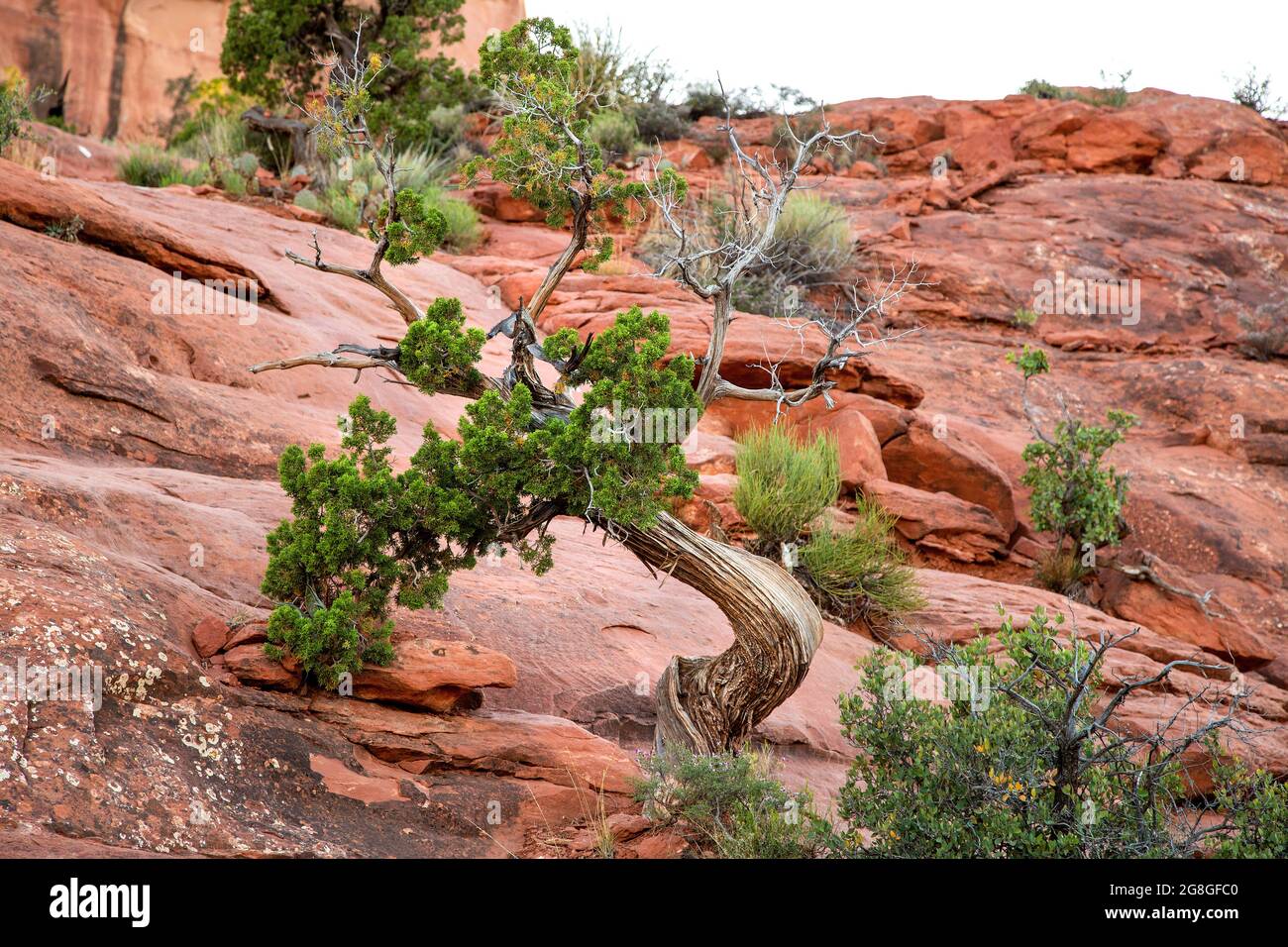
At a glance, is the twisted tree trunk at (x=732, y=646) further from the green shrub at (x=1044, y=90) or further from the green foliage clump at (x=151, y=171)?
the green shrub at (x=1044, y=90)

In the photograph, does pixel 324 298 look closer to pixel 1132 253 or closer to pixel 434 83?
pixel 434 83

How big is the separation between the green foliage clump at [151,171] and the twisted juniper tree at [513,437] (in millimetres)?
10838

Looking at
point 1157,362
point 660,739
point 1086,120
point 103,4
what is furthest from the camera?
point 103,4

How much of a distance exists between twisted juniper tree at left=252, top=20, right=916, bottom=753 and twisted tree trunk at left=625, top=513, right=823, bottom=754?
0.02 meters

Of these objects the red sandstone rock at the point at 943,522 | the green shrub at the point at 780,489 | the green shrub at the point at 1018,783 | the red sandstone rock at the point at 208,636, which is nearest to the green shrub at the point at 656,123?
the red sandstone rock at the point at 943,522

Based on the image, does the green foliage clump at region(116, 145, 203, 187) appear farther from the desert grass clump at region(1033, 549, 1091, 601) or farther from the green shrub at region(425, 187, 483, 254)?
the desert grass clump at region(1033, 549, 1091, 601)

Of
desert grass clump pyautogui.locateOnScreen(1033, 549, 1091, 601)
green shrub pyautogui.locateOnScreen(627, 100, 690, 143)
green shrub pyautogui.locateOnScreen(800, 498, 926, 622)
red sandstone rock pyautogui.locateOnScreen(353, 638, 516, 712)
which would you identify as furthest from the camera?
green shrub pyautogui.locateOnScreen(627, 100, 690, 143)

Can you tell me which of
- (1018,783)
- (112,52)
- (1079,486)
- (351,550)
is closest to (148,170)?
(351,550)

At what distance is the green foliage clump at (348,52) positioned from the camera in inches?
644

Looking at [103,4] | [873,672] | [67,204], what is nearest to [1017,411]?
[873,672]

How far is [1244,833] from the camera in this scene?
14.2 ft

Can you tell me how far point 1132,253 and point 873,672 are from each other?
14.4 meters

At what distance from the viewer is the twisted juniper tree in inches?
185

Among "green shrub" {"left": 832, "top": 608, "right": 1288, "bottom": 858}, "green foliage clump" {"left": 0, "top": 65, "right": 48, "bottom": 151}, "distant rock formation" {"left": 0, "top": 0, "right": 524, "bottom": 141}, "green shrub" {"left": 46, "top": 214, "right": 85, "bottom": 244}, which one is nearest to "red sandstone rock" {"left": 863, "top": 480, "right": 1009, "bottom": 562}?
"green shrub" {"left": 832, "top": 608, "right": 1288, "bottom": 858}
